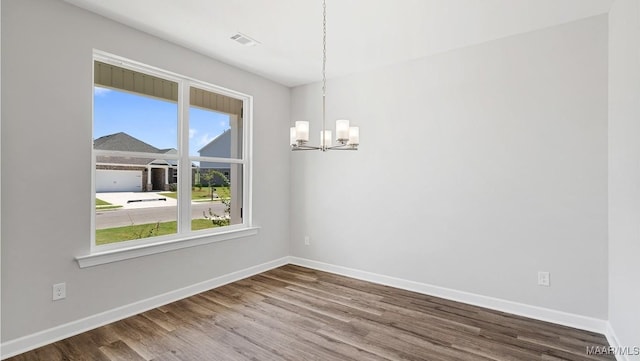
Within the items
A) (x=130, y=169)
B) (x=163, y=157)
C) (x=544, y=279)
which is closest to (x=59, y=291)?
(x=130, y=169)

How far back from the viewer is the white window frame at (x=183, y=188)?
9.04 feet

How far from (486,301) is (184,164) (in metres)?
3.58

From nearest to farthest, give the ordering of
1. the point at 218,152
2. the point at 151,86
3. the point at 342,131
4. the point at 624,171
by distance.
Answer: the point at 624,171 → the point at 342,131 → the point at 151,86 → the point at 218,152

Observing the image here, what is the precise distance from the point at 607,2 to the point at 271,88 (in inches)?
143

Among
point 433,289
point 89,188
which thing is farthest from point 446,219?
point 89,188

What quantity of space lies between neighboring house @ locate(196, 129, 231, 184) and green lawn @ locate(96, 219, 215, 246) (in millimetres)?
559

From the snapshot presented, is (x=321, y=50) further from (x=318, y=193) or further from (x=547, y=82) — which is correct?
(x=547, y=82)

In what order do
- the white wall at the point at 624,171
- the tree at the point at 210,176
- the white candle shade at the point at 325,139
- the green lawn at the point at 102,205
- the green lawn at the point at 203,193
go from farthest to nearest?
the tree at the point at 210,176 < the green lawn at the point at 203,193 < the green lawn at the point at 102,205 < the white candle shade at the point at 325,139 < the white wall at the point at 624,171

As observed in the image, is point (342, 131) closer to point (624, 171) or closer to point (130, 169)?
point (624, 171)

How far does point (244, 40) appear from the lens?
3154mm

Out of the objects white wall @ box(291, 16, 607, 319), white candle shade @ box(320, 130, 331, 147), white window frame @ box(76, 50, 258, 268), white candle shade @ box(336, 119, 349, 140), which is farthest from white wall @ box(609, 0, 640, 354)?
white window frame @ box(76, 50, 258, 268)

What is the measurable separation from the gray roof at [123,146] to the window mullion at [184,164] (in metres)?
0.25

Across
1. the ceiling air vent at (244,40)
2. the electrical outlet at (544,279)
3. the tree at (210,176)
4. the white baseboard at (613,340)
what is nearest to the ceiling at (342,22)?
the ceiling air vent at (244,40)

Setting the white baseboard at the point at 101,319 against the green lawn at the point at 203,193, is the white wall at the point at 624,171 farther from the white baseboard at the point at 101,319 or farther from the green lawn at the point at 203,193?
the green lawn at the point at 203,193
